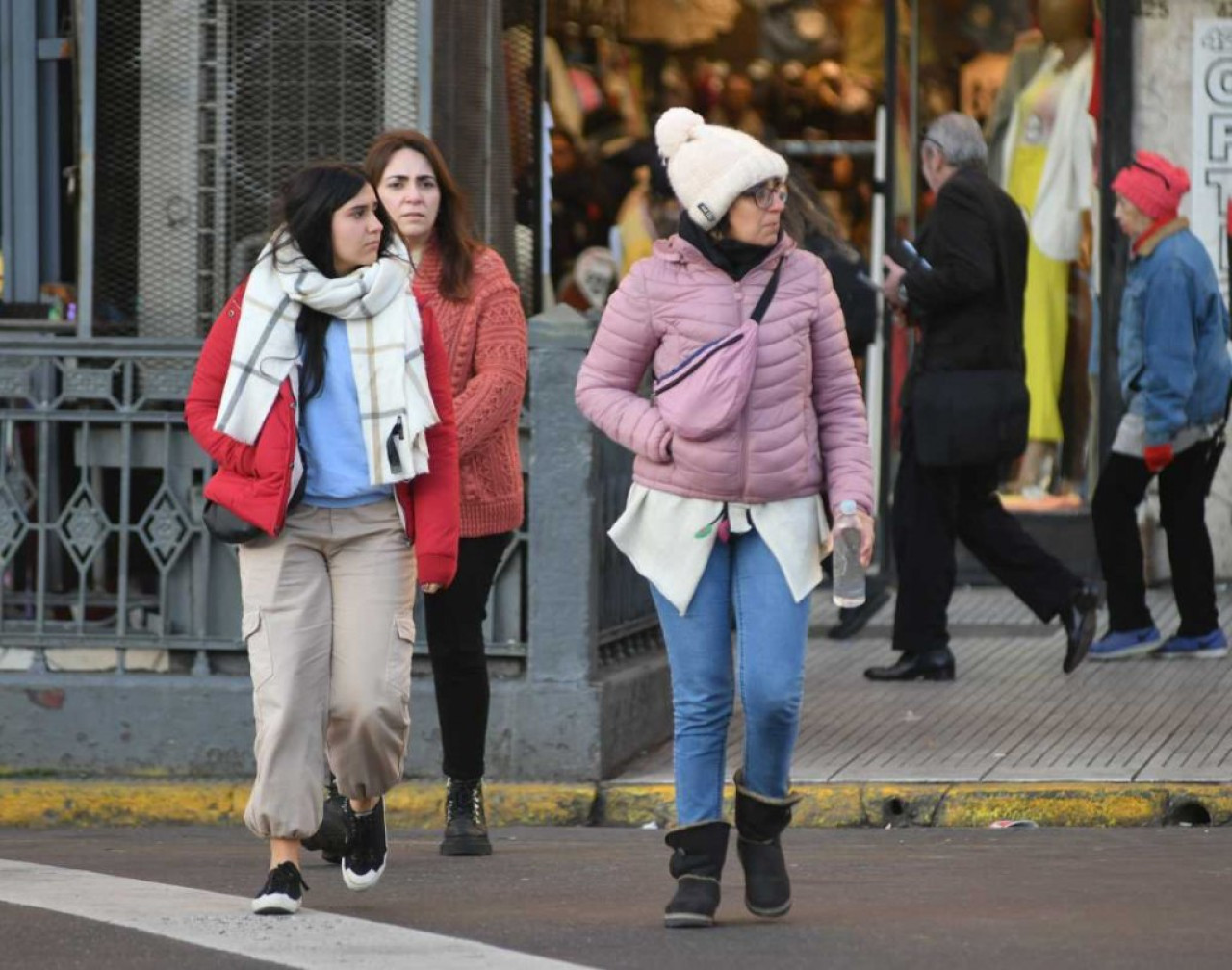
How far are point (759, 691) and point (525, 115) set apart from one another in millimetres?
4606

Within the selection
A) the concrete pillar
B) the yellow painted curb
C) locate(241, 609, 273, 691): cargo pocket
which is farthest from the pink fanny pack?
the concrete pillar

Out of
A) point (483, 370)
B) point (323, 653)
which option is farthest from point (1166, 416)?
point (323, 653)

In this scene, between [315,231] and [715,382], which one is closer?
[715,382]

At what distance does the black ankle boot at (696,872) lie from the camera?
6387mm

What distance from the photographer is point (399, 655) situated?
673 cm

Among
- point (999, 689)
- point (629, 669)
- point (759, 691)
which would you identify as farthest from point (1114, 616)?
point (759, 691)

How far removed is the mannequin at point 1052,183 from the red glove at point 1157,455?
251cm

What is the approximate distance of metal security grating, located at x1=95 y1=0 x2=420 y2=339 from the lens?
9.51 m

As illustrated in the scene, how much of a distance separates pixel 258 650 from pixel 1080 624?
14.8ft

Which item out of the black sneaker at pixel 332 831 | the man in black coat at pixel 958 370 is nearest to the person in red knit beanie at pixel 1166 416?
the man in black coat at pixel 958 370

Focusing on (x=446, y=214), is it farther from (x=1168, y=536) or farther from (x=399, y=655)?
(x=1168, y=536)

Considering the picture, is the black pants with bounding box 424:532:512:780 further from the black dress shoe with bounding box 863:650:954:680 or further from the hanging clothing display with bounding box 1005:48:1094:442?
the hanging clothing display with bounding box 1005:48:1094:442

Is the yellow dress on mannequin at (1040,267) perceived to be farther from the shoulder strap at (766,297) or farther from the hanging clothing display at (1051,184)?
the shoulder strap at (766,297)

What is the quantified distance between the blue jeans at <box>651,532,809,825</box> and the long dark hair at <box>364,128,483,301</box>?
1.65 meters
